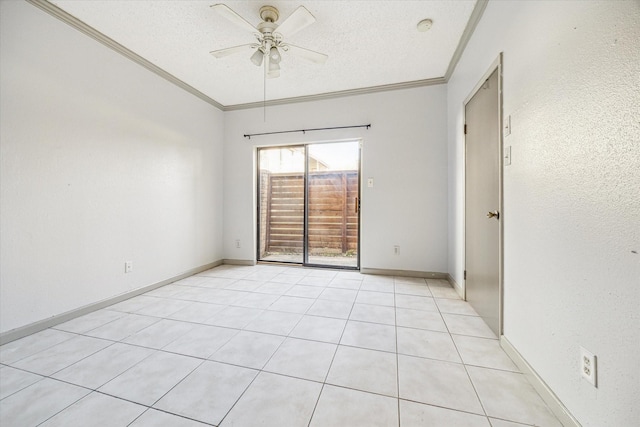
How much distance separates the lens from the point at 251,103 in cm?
408

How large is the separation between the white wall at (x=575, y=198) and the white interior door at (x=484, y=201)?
6.6 inches

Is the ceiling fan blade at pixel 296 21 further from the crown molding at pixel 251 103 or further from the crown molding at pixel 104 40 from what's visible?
the crown molding at pixel 104 40

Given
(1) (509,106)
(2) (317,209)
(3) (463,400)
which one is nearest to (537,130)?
(1) (509,106)

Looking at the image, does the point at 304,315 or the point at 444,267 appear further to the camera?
the point at 444,267

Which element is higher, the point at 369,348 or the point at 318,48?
the point at 318,48

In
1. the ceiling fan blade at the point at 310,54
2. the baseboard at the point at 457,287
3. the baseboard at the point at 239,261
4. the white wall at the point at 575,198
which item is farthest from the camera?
the baseboard at the point at 239,261

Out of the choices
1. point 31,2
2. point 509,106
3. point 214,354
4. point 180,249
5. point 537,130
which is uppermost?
point 31,2

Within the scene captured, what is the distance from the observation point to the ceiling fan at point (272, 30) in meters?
1.87

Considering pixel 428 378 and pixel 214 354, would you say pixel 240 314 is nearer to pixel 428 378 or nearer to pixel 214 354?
pixel 214 354

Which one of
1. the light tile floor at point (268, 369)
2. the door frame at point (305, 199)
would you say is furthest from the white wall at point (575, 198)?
the door frame at point (305, 199)

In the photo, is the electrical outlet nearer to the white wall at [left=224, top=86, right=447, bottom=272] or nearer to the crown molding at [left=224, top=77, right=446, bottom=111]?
the white wall at [left=224, top=86, right=447, bottom=272]

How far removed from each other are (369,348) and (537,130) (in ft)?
5.51

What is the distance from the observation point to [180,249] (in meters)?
3.41

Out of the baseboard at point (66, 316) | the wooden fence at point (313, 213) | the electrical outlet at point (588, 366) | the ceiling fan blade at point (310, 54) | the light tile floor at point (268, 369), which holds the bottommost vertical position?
the light tile floor at point (268, 369)
